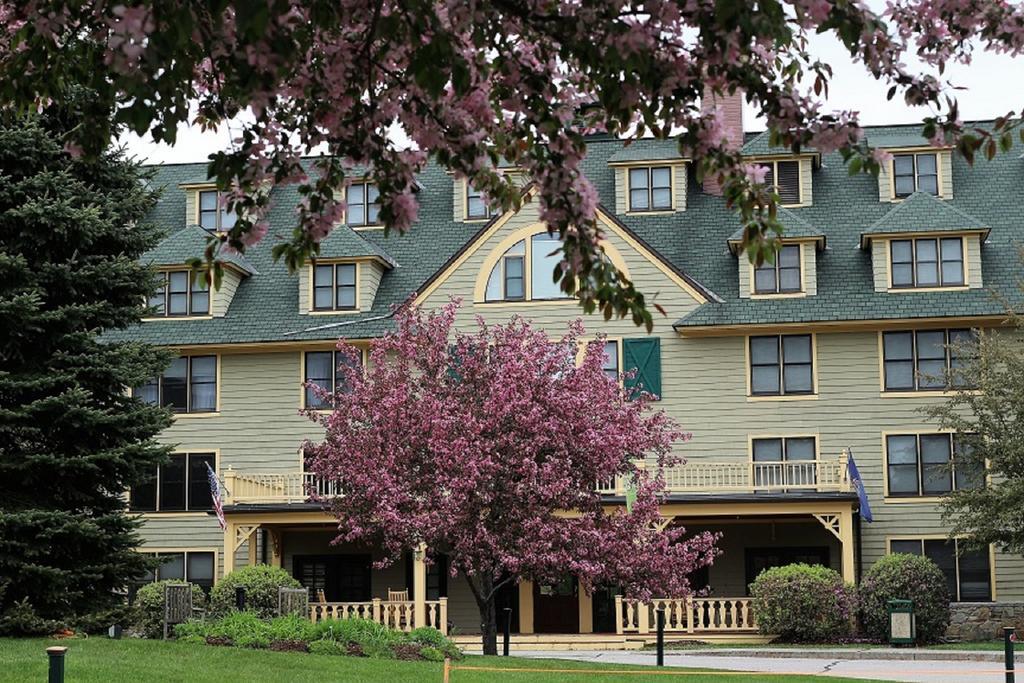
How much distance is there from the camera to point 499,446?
1019 inches

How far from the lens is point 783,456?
37.1m

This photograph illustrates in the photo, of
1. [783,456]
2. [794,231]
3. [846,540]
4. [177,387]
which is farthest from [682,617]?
[177,387]

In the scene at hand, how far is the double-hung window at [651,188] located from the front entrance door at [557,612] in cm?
1013

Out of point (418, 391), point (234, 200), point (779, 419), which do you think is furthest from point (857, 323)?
point (234, 200)

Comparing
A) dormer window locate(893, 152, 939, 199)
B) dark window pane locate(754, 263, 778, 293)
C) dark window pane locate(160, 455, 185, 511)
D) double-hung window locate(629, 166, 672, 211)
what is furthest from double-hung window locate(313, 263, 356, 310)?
dormer window locate(893, 152, 939, 199)

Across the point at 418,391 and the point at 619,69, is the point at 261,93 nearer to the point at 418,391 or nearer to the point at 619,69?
the point at 619,69

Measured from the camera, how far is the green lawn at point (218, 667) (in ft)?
52.2

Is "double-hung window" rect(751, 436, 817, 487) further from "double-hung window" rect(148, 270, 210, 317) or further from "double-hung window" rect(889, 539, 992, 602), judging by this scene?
"double-hung window" rect(148, 270, 210, 317)

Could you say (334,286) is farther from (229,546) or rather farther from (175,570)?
(175,570)

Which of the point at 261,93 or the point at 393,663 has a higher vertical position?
the point at 261,93

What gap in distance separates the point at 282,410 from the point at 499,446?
14669 mm

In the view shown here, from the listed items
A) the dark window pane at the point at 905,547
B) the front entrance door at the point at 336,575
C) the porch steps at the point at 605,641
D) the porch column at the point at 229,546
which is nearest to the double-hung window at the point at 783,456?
the dark window pane at the point at 905,547

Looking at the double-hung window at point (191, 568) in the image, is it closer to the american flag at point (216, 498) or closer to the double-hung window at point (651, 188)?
the american flag at point (216, 498)

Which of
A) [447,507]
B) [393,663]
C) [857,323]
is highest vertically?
[857,323]
